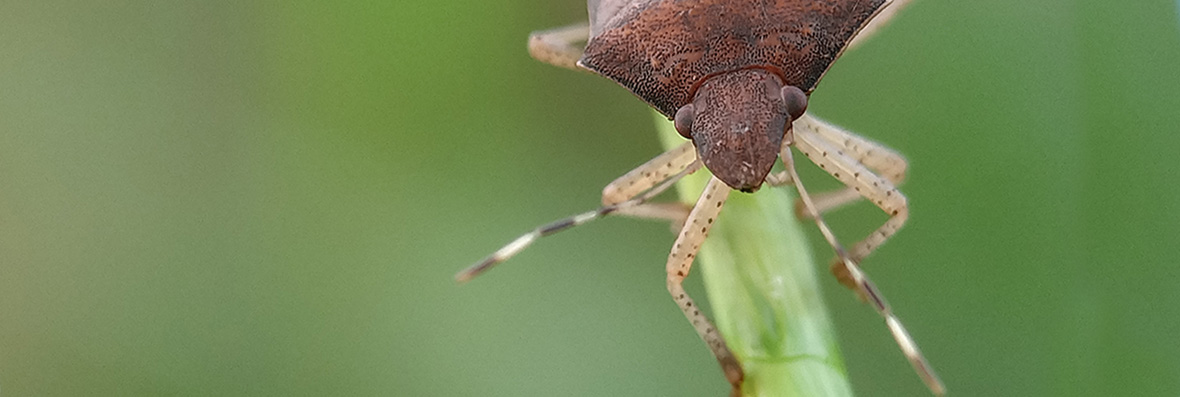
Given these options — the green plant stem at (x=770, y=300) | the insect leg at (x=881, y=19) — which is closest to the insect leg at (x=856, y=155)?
the insect leg at (x=881, y=19)

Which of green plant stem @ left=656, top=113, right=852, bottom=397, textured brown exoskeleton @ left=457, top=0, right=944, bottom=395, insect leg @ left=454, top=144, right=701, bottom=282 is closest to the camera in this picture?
green plant stem @ left=656, top=113, right=852, bottom=397

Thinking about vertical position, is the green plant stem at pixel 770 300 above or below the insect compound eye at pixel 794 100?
below

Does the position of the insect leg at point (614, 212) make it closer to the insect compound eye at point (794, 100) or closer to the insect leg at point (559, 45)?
the insect compound eye at point (794, 100)

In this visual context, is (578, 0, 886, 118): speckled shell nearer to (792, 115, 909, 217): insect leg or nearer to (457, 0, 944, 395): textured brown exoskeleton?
(457, 0, 944, 395): textured brown exoskeleton

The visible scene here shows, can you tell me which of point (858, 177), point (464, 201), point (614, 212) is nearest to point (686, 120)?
point (614, 212)

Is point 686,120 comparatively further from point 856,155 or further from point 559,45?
point 559,45

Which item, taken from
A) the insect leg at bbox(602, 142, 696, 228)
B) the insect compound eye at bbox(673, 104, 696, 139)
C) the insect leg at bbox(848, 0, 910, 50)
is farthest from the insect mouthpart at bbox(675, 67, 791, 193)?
the insect leg at bbox(848, 0, 910, 50)

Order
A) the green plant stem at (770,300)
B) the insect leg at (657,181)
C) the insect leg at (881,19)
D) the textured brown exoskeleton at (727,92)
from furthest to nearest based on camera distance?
the insect leg at (881,19), the insect leg at (657,181), the textured brown exoskeleton at (727,92), the green plant stem at (770,300)

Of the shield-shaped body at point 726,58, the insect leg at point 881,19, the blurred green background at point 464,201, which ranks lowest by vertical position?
the blurred green background at point 464,201
